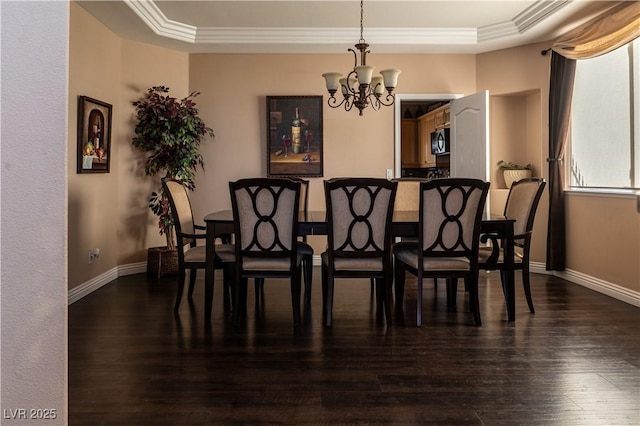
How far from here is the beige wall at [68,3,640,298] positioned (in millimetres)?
5051

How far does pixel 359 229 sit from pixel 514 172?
308 centimetres

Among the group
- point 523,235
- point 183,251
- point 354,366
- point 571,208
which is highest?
point 571,208

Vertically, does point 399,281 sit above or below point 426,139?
below

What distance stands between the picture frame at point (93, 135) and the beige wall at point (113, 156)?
64mm

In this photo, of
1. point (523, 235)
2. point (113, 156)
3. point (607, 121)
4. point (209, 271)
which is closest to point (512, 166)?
point (607, 121)

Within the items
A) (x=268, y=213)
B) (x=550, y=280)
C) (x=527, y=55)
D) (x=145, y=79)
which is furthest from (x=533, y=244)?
(x=145, y=79)

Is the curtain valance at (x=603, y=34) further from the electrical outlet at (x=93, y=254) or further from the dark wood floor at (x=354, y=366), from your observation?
the electrical outlet at (x=93, y=254)

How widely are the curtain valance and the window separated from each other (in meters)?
0.19

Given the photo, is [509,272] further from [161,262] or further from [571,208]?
[161,262]

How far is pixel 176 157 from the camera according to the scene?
4.97 meters

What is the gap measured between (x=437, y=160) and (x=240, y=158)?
11.9ft

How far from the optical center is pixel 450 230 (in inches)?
123

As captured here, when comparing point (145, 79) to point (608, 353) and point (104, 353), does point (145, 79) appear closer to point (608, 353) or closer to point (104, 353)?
point (104, 353)

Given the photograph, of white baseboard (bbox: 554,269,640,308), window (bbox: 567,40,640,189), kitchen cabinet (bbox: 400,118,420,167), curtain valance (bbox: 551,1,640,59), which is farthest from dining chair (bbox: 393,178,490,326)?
kitchen cabinet (bbox: 400,118,420,167)
